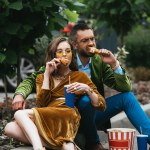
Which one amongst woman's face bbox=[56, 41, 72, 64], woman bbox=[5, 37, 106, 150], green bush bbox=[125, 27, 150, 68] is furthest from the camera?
green bush bbox=[125, 27, 150, 68]

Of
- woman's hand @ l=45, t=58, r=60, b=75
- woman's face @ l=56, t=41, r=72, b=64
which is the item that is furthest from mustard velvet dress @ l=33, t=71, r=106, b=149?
woman's face @ l=56, t=41, r=72, b=64

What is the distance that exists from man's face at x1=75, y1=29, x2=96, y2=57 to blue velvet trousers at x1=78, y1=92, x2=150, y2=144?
1.58ft

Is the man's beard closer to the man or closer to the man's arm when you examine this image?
the man

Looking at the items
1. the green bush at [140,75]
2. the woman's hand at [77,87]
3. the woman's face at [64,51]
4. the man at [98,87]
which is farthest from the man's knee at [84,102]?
the green bush at [140,75]

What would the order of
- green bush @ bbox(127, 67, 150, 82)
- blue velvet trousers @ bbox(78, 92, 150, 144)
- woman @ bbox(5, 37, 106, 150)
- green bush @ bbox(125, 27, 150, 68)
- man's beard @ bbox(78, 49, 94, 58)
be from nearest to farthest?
woman @ bbox(5, 37, 106, 150), blue velvet trousers @ bbox(78, 92, 150, 144), man's beard @ bbox(78, 49, 94, 58), green bush @ bbox(127, 67, 150, 82), green bush @ bbox(125, 27, 150, 68)

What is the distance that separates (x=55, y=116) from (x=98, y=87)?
906mm

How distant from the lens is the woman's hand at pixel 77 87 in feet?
17.7

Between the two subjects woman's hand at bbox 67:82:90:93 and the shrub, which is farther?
the shrub

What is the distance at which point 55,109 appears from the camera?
5473mm

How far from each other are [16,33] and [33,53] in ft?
3.18

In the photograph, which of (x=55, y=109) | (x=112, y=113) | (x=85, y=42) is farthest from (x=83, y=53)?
(x=55, y=109)

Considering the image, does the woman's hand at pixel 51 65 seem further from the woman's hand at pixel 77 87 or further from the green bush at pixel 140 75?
the green bush at pixel 140 75

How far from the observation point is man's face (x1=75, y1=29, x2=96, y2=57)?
6.05 m

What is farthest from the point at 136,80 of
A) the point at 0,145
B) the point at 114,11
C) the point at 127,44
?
the point at 0,145
